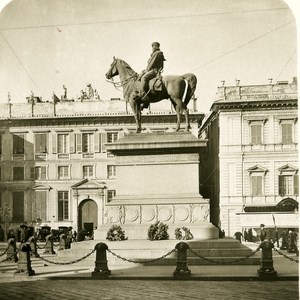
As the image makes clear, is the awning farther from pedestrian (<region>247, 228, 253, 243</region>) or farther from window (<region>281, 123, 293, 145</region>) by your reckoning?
window (<region>281, 123, 293, 145</region>)

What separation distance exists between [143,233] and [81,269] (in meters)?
2.52

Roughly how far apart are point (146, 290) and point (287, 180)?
1097 inches

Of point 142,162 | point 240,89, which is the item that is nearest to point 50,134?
point 240,89

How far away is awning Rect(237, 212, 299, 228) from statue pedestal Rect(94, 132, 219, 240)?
1352 centimetres

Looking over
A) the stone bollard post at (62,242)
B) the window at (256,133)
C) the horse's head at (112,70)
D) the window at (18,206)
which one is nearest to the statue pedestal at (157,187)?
the horse's head at (112,70)

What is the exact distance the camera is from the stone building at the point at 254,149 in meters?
39.5

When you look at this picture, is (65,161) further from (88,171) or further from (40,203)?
(40,203)

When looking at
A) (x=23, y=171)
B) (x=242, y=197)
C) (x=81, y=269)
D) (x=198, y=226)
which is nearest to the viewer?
(x=81, y=269)

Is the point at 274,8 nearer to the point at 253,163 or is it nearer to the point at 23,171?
the point at 253,163

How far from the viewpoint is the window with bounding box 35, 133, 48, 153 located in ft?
161

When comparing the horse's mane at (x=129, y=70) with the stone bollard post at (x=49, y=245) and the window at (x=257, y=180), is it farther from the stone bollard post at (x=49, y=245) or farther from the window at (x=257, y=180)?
the window at (x=257, y=180)

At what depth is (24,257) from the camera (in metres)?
15.4

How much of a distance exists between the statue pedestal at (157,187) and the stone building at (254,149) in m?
21.0

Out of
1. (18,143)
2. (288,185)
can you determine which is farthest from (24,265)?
(18,143)
